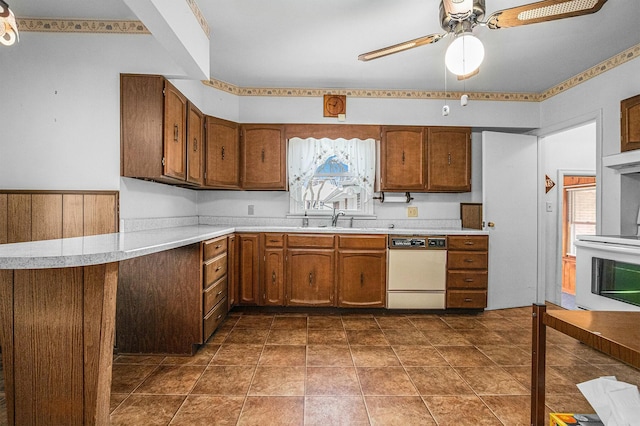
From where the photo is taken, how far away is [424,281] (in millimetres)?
3445

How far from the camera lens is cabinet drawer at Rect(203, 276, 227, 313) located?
253 cm

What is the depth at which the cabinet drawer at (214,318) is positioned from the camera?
251cm

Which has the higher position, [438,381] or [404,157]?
[404,157]

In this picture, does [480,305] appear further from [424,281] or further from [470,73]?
[470,73]

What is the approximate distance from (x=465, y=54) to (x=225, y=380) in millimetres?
2479

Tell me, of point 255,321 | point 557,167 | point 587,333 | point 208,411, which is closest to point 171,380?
point 208,411

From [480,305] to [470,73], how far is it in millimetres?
2527

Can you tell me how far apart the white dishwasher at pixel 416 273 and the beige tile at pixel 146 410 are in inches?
89.3

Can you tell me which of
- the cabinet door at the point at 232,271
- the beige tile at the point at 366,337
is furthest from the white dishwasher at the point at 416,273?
the cabinet door at the point at 232,271

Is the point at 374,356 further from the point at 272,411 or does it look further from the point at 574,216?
the point at 574,216

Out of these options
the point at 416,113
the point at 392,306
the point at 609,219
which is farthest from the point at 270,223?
the point at 609,219

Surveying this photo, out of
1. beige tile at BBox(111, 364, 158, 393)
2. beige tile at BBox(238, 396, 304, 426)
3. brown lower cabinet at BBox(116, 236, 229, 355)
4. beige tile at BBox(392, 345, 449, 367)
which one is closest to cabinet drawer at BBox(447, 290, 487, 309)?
beige tile at BBox(392, 345, 449, 367)

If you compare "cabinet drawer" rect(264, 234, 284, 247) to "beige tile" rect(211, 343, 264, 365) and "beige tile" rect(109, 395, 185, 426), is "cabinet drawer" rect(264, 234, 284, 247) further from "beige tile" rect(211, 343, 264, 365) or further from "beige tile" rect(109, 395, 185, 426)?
"beige tile" rect(109, 395, 185, 426)

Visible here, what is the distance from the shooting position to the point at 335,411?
69.2 inches
